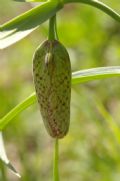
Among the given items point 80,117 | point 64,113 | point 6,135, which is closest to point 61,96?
point 64,113

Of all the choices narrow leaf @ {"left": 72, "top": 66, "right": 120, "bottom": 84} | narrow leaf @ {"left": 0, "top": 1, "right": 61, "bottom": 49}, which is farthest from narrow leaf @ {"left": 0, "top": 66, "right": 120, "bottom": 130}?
narrow leaf @ {"left": 0, "top": 1, "right": 61, "bottom": 49}

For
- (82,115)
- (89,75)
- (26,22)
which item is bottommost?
(82,115)

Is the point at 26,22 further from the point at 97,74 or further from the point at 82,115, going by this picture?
the point at 82,115

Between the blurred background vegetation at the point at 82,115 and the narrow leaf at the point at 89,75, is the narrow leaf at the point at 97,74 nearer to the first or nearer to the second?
the narrow leaf at the point at 89,75

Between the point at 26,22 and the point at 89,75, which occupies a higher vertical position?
the point at 26,22

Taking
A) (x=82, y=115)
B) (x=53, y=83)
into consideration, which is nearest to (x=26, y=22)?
(x=53, y=83)

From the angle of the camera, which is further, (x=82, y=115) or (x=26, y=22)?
(x=82, y=115)

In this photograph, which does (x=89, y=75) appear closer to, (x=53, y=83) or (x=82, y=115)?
(x=53, y=83)

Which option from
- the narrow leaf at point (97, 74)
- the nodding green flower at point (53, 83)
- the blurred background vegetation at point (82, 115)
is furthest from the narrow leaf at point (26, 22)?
the blurred background vegetation at point (82, 115)
